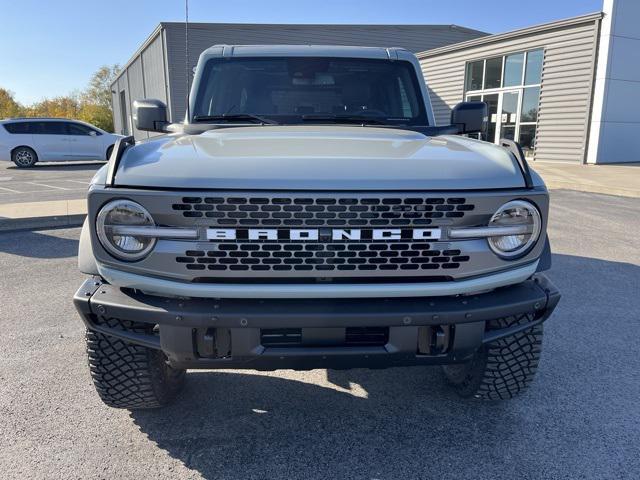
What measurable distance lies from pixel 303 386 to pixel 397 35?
27.6 m

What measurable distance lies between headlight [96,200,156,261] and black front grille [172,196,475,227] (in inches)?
6.6

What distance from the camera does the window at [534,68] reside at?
51.2ft

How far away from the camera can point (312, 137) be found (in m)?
2.56

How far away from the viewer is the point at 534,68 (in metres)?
15.8

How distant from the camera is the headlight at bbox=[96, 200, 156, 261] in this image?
1.98m

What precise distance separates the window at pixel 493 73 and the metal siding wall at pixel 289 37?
10.6 metres

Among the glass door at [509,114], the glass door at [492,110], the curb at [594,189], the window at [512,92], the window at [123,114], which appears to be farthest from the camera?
the window at [123,114]

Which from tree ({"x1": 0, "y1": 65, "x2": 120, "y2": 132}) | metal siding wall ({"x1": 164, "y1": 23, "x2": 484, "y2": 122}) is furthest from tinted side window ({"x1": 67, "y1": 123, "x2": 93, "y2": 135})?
tree ({"x1": 0, "y1": 65, "x2": 120, "y2": 132})

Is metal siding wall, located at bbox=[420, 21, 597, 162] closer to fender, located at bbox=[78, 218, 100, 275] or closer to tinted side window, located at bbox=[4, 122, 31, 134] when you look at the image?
fender, located at bbox=[78, 218, 100, 275]

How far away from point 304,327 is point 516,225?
968 mm

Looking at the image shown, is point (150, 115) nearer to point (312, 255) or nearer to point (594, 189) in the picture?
point (312, 255)

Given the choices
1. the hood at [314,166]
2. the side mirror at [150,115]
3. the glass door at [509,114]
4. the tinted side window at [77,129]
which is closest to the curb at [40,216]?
the side mirror at [150,115]

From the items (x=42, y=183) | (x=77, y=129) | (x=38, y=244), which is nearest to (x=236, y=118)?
(x=38, y=244)

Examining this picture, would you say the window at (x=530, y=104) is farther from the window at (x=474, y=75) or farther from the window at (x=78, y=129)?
the window at (x=78, y=129)
